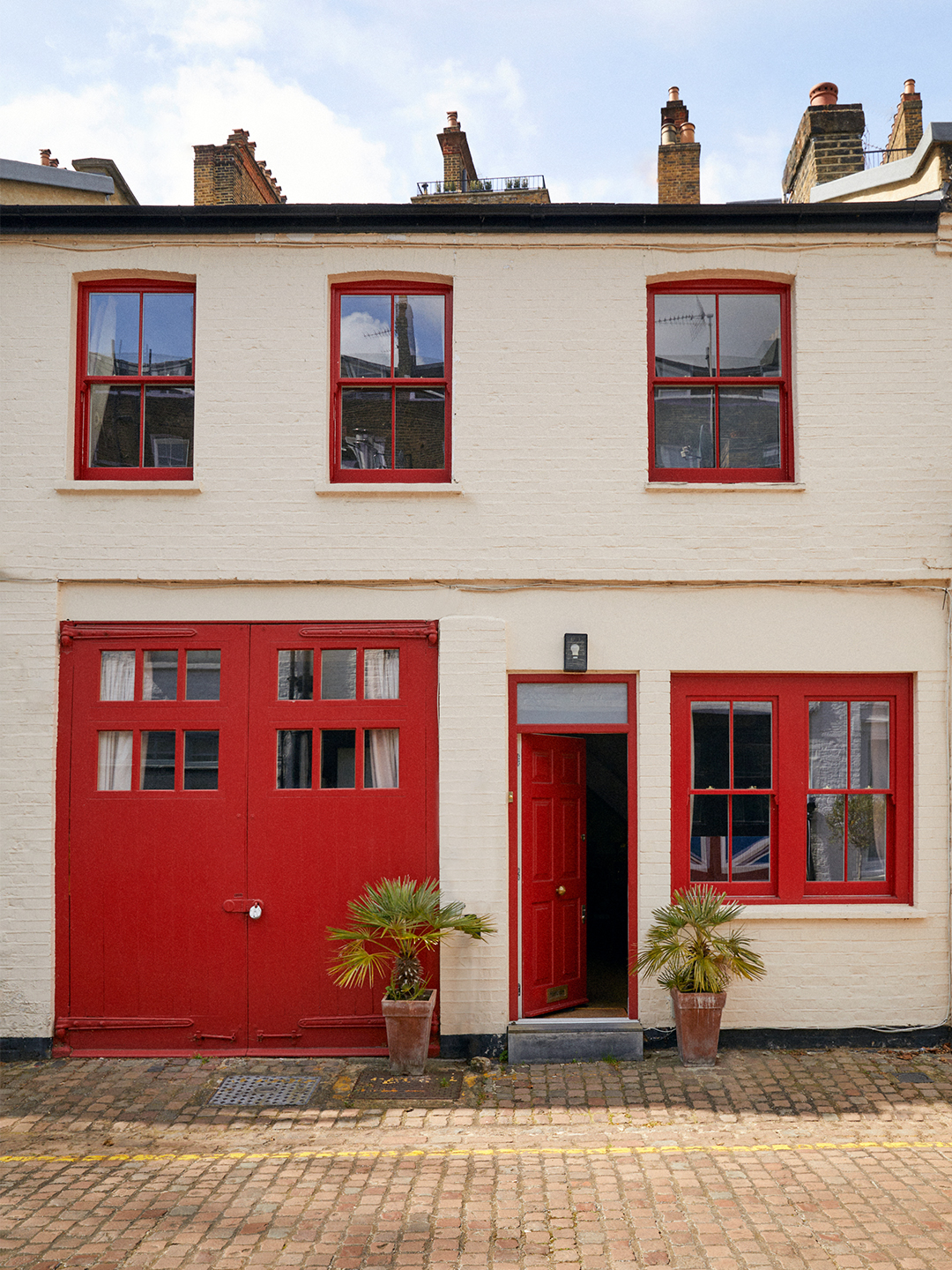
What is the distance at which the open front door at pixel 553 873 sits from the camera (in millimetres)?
8094

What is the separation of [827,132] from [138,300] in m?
8.72

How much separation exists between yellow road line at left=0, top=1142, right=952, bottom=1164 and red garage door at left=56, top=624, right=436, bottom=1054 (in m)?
1.71

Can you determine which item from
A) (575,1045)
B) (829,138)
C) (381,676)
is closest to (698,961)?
(575,1045)

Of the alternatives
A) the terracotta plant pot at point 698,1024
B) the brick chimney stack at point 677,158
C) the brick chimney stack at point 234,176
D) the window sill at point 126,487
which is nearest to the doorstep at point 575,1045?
the terracotta plant pot at point 698,1024

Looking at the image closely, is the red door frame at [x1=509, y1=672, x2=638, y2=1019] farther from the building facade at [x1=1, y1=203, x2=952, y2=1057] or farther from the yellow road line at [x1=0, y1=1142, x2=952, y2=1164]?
the yellow road line at [x1=0, y1=1142, x2=952, y2=1164]

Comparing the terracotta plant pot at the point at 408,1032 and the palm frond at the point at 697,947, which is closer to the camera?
the terracotta plant pot at the point at 408,1032

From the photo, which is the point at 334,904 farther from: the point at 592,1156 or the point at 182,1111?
the point at 592,1156

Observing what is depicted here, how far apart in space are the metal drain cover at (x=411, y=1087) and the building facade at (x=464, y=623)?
1.91 feet

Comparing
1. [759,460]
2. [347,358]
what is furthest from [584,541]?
[347,358]

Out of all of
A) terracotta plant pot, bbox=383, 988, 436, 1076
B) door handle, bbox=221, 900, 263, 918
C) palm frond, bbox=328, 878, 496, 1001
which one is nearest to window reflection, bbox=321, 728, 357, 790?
palm frond, bbox=328, 878, 496, 1001

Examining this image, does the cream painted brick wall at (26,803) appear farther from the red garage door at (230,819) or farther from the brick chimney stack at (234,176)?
the brick chimney stack at (234,176)

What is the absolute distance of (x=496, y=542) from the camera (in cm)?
801

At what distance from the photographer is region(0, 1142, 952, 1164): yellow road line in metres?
6.01

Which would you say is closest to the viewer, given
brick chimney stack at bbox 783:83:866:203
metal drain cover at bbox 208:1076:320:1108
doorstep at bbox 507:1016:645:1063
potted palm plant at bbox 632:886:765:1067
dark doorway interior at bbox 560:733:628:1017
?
metal drain cover at bbox 208:1076:320:1108
